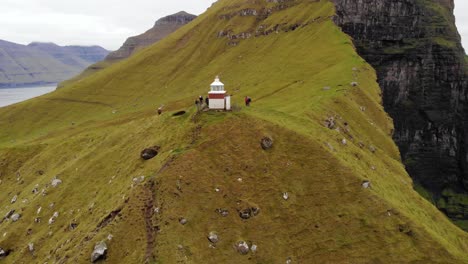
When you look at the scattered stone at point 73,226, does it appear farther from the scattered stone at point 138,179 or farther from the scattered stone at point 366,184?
the scattered stone at point 366,184

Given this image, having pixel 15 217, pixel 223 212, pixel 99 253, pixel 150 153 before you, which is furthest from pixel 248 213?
pixel 15 217

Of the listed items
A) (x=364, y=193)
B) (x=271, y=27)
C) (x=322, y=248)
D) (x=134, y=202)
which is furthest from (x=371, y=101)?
(x=271, y=27)

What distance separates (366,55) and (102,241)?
13530 centimetres

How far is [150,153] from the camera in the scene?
49375mm

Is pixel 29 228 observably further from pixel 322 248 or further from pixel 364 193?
pixel 364 193

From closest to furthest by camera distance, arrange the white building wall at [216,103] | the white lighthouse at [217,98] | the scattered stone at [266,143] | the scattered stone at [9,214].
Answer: the scattered stone at [266,143]
the white lighthouse at [217,98]
the white building wall at [216,103]
the scattered stone at [9,214]

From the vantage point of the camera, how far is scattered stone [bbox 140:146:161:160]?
49188mm

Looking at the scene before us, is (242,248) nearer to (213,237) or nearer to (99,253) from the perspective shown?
(213,237)

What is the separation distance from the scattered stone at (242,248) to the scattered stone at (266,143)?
12.7 m

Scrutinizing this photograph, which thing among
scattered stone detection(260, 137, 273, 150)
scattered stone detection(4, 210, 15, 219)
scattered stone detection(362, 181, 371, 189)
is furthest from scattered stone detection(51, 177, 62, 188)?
scattered stone detection(362, 181, 371, 189)

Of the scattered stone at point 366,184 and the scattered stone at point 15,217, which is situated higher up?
the scattered stone at point 366,184

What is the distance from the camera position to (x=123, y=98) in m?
179

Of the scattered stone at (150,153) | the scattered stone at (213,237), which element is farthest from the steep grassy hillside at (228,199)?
the scattered stone at (150,153)

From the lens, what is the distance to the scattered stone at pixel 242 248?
38.7 metres
